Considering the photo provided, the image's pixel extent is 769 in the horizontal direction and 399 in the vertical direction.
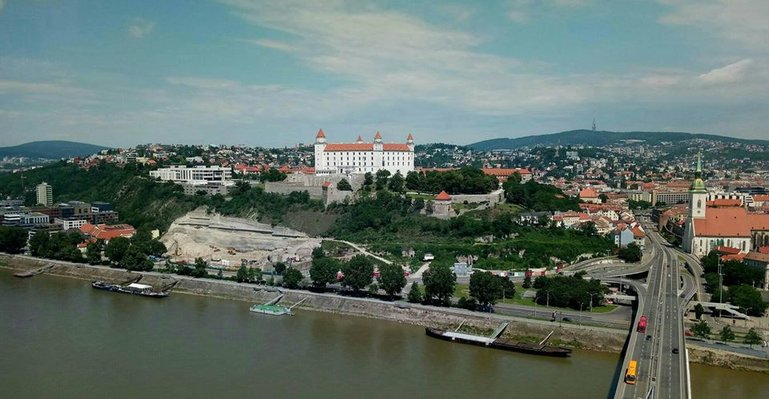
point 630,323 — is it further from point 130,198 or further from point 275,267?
point 130,198

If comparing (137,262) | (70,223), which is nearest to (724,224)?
(137,262)

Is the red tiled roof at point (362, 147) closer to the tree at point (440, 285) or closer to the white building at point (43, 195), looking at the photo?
the tree at point (440, 285)

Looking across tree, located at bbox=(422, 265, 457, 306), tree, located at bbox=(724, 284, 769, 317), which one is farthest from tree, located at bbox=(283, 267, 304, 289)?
tree, located at bbox=(724, 284, 769, 317)

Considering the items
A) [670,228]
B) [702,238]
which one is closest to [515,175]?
[670,228]

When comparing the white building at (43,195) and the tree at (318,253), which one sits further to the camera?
the white building at (43,195)

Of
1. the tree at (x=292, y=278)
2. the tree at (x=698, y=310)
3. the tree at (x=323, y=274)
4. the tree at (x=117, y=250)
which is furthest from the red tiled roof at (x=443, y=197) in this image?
the tree at (x=117, y=250)
